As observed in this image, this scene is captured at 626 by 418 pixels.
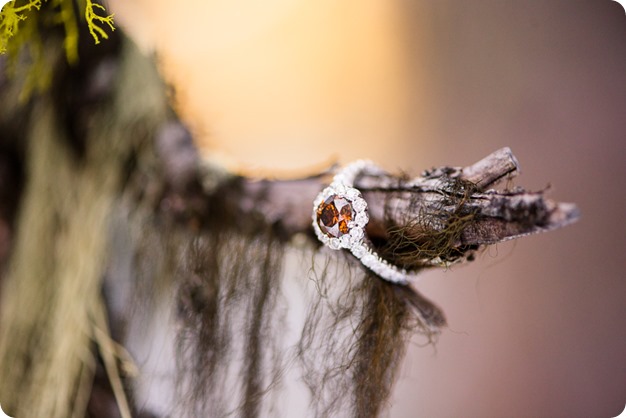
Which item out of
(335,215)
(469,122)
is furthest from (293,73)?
(335,215)

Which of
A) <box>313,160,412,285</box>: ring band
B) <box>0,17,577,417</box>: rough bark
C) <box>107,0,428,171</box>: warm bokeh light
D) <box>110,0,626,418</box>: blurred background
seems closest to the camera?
<box>313,160,412,285</box>: ring band

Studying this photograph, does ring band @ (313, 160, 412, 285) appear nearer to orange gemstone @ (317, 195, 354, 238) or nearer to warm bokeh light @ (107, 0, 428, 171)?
orange gemstone @ (317, 195, 354, 238)

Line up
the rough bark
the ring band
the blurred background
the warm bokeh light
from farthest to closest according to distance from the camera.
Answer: the warm bokeh light → the blurred background → the rough bark → the ring band

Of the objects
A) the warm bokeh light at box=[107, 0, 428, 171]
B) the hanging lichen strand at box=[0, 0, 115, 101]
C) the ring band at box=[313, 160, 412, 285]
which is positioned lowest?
the ring band at box=[313, 160, 412, 285]

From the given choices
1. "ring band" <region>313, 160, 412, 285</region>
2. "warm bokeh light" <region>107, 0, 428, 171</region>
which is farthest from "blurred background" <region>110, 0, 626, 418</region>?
"ring band" <region>313, 160, 412, 285</region>

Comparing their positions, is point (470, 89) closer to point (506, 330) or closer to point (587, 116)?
point (587, 116)

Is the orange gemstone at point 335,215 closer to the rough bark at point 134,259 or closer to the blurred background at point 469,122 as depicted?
the rough bark at point 134,259

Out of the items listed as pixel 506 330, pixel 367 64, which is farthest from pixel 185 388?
pixel 367 64

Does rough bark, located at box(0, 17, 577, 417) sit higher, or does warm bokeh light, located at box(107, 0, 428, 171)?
warm bokeh light, located at box(107, 0, 428, 171)
